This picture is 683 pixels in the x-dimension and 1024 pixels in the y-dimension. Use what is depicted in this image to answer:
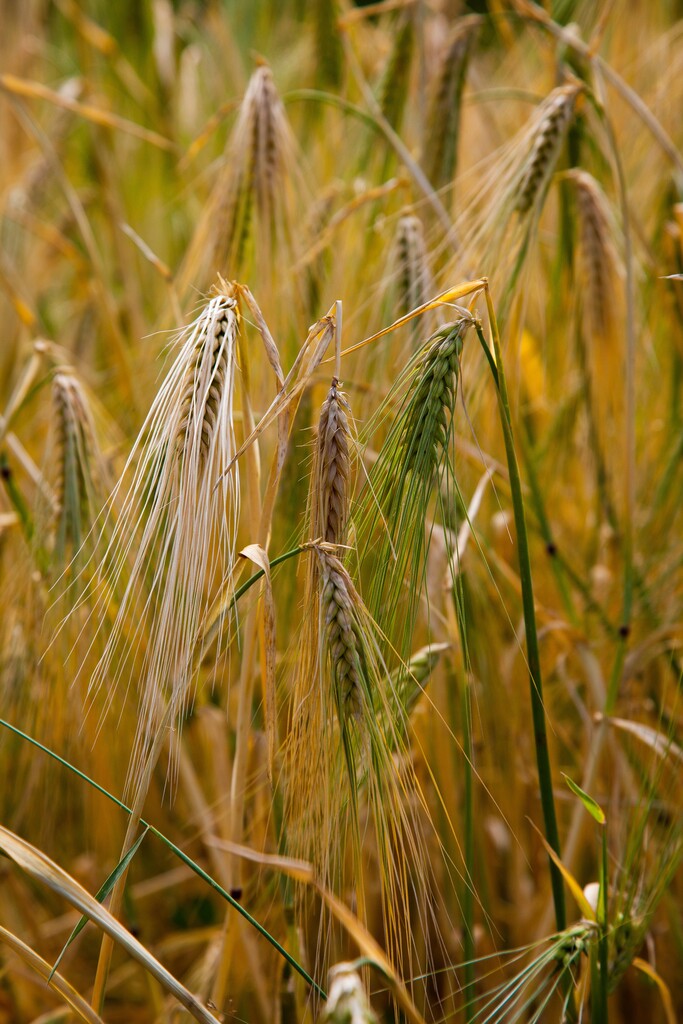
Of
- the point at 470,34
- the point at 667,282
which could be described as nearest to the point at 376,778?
the point at 667,282

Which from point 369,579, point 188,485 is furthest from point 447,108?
point 188,485

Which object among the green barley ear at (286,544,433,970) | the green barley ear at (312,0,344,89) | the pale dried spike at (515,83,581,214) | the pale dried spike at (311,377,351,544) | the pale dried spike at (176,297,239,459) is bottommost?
the green barley ear at (286,544,433,970)

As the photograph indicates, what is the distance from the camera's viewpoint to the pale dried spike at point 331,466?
0.40 meters

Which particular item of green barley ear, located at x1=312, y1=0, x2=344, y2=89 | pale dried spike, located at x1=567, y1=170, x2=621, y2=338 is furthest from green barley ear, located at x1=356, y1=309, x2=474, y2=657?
green barley ear, located at x1=312, y1=0, x2=344, y2=89

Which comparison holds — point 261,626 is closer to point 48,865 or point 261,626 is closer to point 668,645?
point 48,865

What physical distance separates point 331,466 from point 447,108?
54cm

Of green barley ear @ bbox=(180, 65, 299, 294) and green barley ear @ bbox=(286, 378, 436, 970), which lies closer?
green barley ear @ bbox=(286, 378, 436, 970)

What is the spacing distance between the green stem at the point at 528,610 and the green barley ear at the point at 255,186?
0.25 m

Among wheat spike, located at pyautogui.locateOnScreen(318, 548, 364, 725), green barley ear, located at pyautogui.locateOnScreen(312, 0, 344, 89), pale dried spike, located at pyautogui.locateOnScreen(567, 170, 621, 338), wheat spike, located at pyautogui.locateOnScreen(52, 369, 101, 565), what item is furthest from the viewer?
green barley ear, located at pyautogui.locateOnScreen(312, 0, 344, 89)

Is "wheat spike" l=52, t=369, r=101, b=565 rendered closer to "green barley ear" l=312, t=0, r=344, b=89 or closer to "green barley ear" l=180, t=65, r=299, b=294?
"green barley ear" l=180, t=65, r=299, b=294

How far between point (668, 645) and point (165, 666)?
0.50 meters

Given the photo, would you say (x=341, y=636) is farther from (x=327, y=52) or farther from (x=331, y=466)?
(x=327, y=52)

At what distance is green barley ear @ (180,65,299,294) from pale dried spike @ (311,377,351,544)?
282mm

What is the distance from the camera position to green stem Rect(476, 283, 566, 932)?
1.38ft
